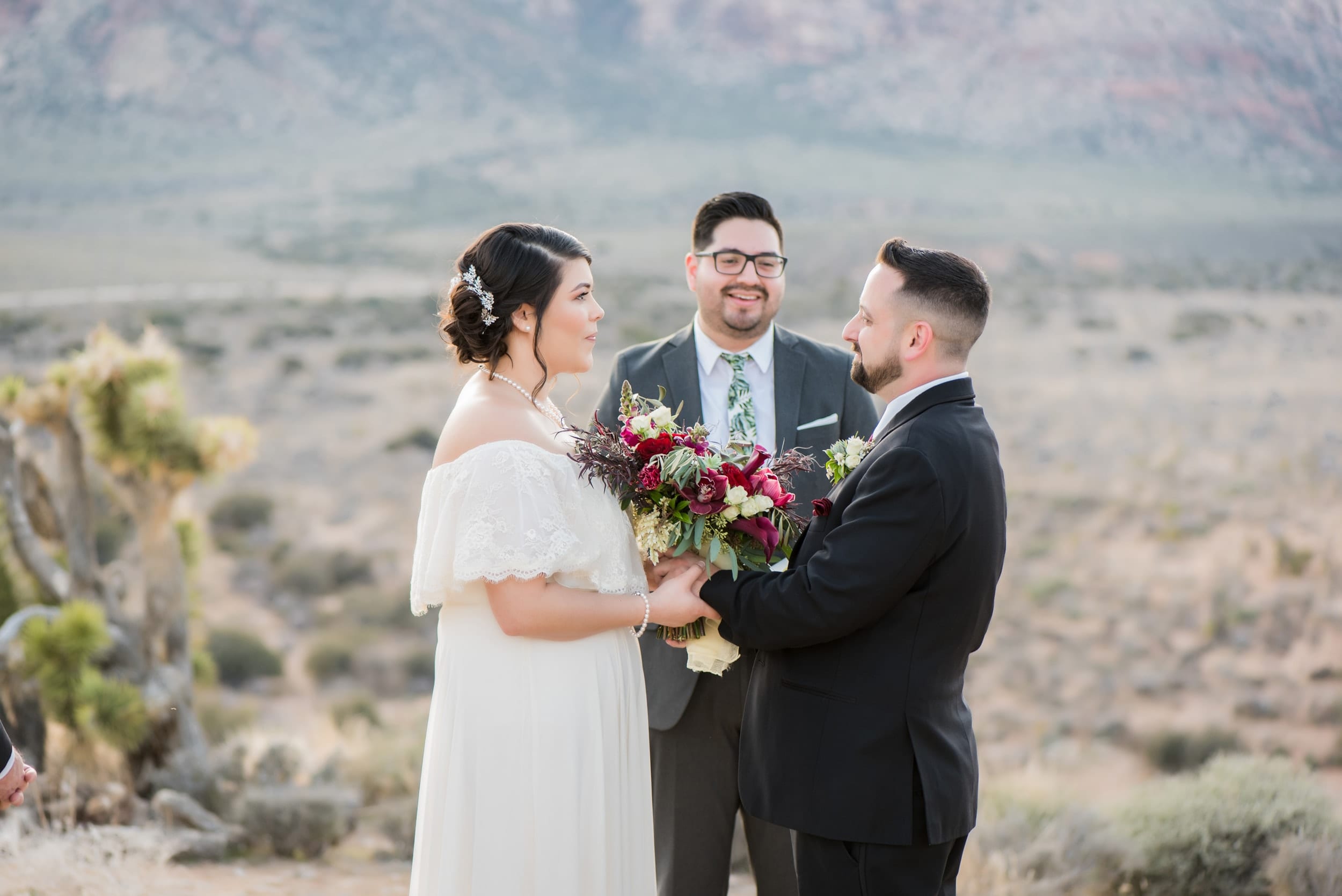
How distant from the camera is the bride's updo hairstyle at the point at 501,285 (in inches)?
126

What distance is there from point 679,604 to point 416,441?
1908cm

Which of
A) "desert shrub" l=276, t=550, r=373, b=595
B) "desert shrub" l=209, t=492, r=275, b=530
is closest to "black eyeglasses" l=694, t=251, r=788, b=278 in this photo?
"desert shrub" l=276, t=550, r=373, b=595

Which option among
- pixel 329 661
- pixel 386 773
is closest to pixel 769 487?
pixel 386 773

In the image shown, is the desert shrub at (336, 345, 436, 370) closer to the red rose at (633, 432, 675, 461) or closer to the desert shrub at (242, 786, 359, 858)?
the desert shrub at (242, 786, 359, 858)

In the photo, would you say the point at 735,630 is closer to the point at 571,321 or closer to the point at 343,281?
the point at 571,321

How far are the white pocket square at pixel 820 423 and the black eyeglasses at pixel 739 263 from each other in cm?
60

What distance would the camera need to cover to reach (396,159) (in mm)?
54312

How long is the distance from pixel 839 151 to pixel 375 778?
5375 centimetres

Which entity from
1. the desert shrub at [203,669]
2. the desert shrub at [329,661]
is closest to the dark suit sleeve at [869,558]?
the desert shrub at [203,669]

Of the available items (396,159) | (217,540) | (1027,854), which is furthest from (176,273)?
(1027,854)

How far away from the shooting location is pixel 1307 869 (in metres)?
5.16

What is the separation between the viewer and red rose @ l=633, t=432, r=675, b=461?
10.1ft

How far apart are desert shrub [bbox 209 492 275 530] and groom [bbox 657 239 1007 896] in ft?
54.0

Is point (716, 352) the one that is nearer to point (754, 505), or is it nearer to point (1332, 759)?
point (754, 505)
